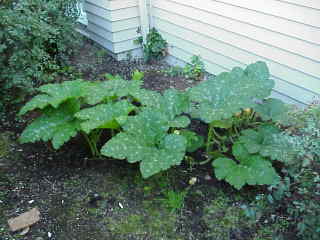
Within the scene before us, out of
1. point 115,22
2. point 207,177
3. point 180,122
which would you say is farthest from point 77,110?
point 115,22

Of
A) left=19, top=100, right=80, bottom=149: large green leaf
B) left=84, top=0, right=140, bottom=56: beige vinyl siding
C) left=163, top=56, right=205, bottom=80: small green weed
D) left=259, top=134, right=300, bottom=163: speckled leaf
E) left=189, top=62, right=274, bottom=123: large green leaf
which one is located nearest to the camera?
left=259, top=134, right=300, bottom=163: speckled leaf

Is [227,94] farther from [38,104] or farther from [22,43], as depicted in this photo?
[22,43]

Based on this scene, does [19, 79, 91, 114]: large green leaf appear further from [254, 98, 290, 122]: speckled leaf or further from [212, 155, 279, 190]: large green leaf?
[254, 98, 290, 122]: speckled leaf

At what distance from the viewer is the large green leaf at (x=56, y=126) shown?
3.04m

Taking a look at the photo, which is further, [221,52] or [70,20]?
[70,20]

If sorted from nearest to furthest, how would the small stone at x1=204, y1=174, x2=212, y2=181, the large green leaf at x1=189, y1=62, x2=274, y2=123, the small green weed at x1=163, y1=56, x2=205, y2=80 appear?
the large green leaf at x1=189, y1=62, x2=274, y2=123 → the small stone at x1=204, y1=174, x2=212, y2=181 → the small green weed at x1=163, y1=56, x2=205, y2=80

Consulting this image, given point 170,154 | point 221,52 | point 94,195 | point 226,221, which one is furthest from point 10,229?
point 221,52

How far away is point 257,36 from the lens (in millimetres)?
3826

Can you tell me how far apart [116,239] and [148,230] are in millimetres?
243

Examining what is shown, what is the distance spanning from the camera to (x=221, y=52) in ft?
14.2

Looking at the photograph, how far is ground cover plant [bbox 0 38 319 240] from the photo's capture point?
2.70m

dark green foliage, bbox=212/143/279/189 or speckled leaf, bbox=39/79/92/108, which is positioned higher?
speckled leaf, bbox=39/79/92/108

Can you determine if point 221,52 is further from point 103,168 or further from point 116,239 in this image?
point 116,239

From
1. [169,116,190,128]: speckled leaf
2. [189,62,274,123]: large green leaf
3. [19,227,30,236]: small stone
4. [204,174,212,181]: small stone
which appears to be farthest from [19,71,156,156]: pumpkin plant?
[204,174,212,181]: small stone
